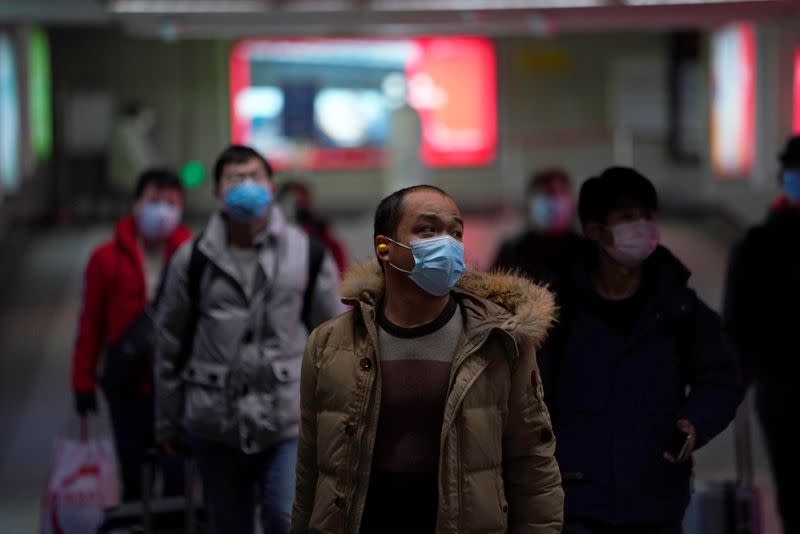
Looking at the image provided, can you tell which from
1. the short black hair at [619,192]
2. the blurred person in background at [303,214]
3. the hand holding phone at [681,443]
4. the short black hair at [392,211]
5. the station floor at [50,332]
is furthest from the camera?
the blurred person in background at [303,214]

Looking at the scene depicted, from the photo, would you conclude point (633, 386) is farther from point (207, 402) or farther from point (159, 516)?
point (159, 516)

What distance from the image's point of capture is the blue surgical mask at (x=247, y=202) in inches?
191

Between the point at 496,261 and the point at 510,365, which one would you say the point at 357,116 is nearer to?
the point at 496,261

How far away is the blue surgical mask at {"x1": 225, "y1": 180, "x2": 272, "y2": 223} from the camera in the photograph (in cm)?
486

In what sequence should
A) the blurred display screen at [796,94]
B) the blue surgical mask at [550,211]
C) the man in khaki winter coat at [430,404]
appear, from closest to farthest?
the man in khaki winter coat at [430,404] < the blue surgical mask at [550,211] < the blurred display screen at [796,94]

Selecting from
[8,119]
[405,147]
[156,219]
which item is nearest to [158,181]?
[156,219]

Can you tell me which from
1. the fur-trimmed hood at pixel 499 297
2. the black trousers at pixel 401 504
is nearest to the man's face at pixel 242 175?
the fur-trimmed hood at pixel 499 297

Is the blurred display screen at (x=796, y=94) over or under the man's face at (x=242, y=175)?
over

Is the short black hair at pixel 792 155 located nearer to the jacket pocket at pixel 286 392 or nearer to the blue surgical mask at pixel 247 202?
the blue surgical mask at pixel 247 202

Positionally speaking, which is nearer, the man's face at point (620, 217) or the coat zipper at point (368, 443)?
the coat zipper at point (368, 443)

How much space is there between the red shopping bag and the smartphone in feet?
8.57

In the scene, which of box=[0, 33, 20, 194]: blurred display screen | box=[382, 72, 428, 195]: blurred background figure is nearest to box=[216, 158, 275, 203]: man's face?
box=[0, 33, 20, 194]: blurred display screen

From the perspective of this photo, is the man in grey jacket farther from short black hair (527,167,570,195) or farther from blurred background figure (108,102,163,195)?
blurred background figure (108,102,163,195)

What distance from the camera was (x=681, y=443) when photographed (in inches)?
157
